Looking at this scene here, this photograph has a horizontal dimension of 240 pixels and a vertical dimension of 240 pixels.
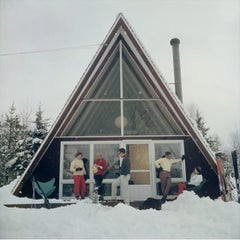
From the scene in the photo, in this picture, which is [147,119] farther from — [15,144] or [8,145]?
[8,145]

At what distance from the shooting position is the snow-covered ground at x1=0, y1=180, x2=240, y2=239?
603 cm

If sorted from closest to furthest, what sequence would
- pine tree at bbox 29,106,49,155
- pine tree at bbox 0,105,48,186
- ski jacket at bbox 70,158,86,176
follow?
ski jacket at bbox 70,158,86,176
pine tree at bbox 0,105,48,186
pine tree at bbox 29,106,49,155

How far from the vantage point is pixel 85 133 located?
888cm

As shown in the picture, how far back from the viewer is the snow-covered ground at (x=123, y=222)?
6.03m

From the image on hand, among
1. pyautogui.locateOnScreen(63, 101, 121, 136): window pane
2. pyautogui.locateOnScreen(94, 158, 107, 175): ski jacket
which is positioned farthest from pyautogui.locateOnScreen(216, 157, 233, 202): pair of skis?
pyautogui.locateOnScreen(94, 158, 107, 175): ski jacket

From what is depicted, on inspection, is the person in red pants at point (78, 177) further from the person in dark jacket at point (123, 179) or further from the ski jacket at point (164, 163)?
the ski jacket at point (164, 163)

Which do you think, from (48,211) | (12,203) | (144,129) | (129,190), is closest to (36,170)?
(12,203)

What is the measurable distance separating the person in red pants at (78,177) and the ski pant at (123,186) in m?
0.81

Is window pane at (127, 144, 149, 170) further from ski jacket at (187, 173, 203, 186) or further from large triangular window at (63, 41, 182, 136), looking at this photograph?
ski jacket at (187, 173, 203, 186)

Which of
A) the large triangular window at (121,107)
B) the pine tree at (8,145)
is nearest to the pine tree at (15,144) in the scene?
the pine tree at (8,145)

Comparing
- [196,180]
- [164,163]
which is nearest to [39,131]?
[164,163]

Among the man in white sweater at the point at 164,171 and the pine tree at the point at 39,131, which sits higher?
the pine tree at the point at 39,131

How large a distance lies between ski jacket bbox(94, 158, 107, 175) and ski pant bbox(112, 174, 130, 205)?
0.44 metres

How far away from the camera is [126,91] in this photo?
9023 millimetres
